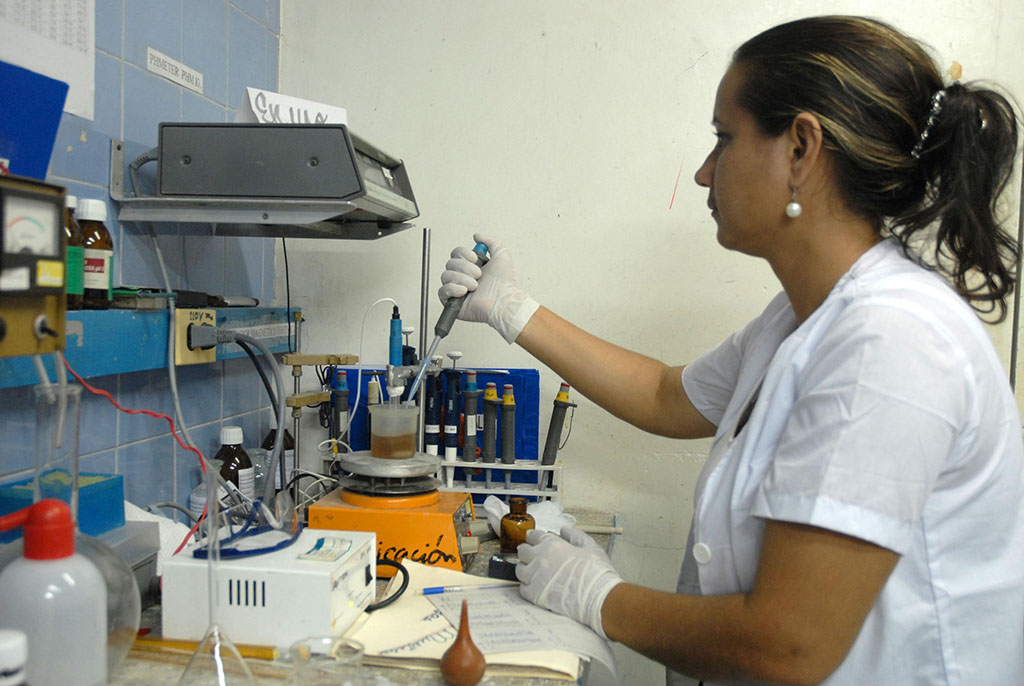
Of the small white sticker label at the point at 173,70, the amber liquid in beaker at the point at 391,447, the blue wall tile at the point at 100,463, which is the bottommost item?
the blue wall tile at the point at 100,463

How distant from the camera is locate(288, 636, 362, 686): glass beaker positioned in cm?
73

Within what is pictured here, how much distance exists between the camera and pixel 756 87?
100cm

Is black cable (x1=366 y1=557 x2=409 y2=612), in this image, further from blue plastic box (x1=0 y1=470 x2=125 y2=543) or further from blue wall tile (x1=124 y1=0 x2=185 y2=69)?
blue wall tile (x1=124 y1=0 x2=185 y2=69)

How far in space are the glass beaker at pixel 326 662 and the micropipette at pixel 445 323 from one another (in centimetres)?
61

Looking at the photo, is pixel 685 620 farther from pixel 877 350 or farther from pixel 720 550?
pixel 877 350

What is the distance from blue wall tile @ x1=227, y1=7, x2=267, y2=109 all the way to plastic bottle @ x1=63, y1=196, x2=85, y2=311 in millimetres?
642

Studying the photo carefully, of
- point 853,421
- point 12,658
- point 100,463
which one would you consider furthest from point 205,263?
point 853,421

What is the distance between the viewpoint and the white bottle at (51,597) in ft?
2.13

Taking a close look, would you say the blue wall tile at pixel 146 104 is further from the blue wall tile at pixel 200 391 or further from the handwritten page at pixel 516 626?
the handwritten page at pixel 516 626

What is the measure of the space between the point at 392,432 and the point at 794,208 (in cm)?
74

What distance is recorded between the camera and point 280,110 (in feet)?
4.78

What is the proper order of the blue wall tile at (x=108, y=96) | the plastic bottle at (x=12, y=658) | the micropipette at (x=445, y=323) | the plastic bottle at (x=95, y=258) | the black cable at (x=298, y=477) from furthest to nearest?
1. the black cable at (x=298, y=477)
2. the micropipette at (x=445, y=323)
3. the blue wall tile at (x=108, y=96)
4. the plastic bottle at (x=95, y=258)
5. the plastic bottle at (x=12, y=658)

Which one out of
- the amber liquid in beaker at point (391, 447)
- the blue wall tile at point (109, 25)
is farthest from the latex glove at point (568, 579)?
Result: the blue wall tile at point (109, 25)

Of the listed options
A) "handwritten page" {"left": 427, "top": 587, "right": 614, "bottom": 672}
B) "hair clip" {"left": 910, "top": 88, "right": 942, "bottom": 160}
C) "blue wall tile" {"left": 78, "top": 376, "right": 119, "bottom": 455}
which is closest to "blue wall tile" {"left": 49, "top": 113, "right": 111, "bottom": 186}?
"blue wall tile" {"left": 78, "top": 376, "right": 119, "bottom": 455}
